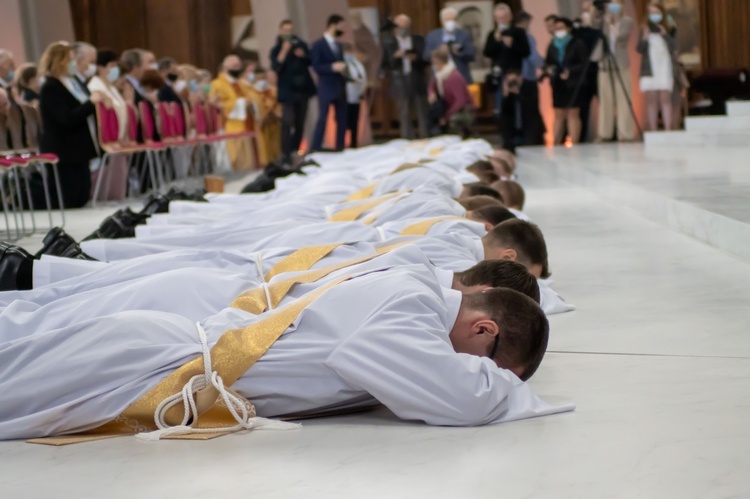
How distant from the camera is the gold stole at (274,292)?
307 cm

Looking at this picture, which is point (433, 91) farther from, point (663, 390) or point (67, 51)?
point (663, 390)

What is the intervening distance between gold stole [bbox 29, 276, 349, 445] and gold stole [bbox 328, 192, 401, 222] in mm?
2928

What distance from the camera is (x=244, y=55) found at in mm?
20109

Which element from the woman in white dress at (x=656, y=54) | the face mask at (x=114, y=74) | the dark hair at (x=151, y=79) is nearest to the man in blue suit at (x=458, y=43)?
the woman in white dress at (x=656, y=54)

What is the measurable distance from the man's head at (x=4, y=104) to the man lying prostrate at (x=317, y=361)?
6.73 metres

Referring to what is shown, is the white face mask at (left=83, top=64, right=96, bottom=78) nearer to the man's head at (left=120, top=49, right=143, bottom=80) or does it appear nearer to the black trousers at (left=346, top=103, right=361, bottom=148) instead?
the man's head at (left=120, top=49, right=143, bottom=80)

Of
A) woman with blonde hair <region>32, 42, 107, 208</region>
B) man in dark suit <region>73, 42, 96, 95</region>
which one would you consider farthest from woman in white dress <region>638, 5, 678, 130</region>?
woman with blonde hair <region>32, 42, 107, 208</region>

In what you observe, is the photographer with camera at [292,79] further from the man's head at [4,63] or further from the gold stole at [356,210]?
the gold stole at [356,210]

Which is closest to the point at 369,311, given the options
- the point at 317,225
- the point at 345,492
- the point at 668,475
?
the point at 345,492

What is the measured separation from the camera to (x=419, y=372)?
254cm

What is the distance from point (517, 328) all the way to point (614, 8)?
38.4ft

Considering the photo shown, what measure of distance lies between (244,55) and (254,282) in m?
17.1

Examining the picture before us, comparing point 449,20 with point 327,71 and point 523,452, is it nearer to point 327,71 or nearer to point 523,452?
point 327,71

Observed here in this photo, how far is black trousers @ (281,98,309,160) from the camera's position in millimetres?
14000
